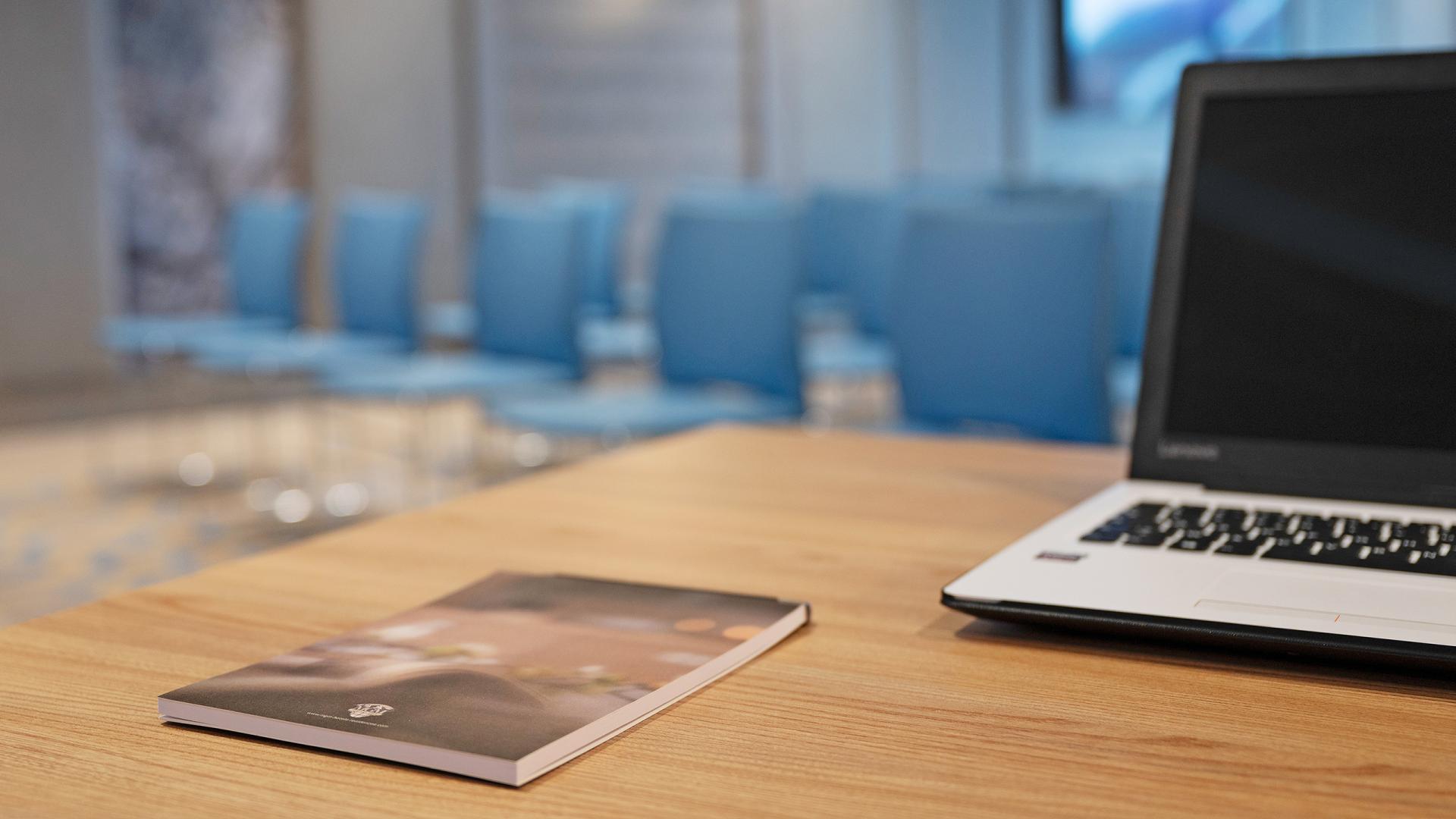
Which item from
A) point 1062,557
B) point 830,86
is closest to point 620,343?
point 1062,557

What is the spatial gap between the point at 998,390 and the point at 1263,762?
1.94m

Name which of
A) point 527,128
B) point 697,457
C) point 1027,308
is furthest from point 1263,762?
point 527,128

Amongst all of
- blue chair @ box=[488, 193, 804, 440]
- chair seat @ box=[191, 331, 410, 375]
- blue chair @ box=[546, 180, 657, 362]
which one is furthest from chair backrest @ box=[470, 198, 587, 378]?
blue chair @ box=[546, 180, 657, 362]

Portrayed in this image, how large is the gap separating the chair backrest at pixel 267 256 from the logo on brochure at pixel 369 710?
4.55 meters

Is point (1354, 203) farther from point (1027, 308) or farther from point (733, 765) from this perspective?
point (1027, 308)

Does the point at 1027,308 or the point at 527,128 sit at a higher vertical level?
the point at 527,128

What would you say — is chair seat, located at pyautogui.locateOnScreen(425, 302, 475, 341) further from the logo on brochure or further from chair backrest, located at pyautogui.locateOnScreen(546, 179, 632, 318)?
the logo on brochure

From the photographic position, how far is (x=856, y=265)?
4527 millimetres

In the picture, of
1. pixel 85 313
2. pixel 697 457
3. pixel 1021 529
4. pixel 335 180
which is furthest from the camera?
pixel 335 180

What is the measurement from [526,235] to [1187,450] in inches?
117

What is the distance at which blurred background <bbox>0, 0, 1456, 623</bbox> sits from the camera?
3.03 m

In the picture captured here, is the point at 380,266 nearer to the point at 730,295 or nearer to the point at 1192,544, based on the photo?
the point at 730,295

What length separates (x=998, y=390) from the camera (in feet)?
8.06

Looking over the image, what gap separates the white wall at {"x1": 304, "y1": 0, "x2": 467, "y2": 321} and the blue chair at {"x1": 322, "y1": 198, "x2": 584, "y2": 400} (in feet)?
11.9
